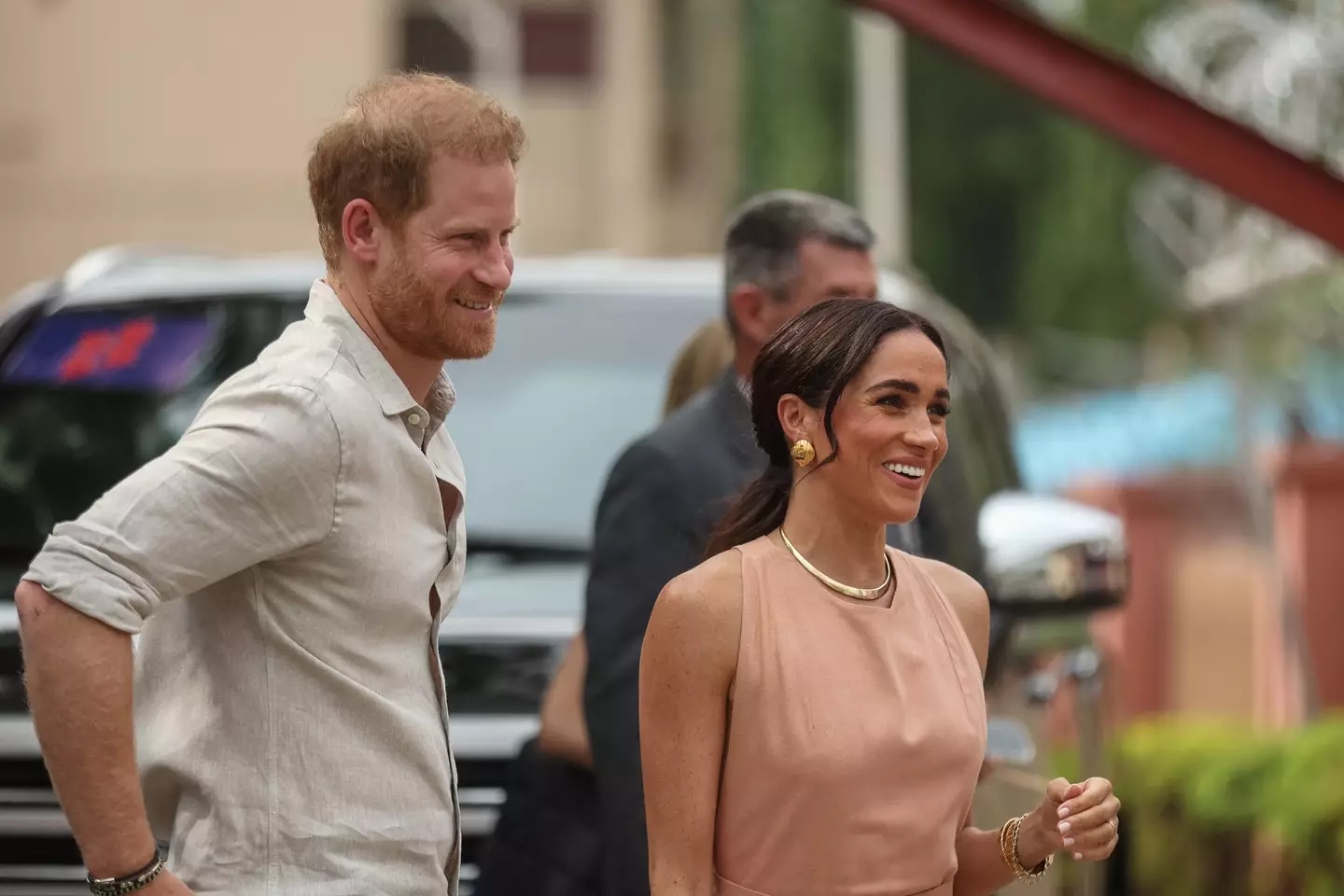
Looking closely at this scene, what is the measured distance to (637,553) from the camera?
12.3 feet

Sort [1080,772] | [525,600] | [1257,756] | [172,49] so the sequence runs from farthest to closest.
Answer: [172,49] < [1257,756] < [1080,772] < [525,600]

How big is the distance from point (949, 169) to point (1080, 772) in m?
32.4

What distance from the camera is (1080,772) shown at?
19.3 ft

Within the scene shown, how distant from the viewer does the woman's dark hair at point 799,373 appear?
284cm

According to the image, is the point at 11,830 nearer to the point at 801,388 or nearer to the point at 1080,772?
the point at 801,388

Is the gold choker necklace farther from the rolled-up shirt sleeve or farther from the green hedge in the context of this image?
the green hedge

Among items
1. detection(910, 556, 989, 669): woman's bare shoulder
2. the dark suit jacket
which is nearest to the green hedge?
the dark suit jacket

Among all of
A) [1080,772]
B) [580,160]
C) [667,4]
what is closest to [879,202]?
[580,160]

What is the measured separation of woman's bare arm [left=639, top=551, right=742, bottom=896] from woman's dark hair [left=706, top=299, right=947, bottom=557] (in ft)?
0.67

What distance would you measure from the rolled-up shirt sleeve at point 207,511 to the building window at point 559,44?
2481 centimetres

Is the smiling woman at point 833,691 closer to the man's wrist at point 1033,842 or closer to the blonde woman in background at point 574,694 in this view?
the man's wrist at point 1033,842

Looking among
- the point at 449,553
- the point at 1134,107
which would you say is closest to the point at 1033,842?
the point at 449,553

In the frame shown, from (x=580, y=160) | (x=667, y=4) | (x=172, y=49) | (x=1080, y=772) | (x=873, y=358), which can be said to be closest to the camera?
(x=873, y=358)

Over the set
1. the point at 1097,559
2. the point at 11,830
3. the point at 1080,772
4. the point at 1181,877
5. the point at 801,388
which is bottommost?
the point at 1181,877
